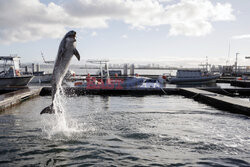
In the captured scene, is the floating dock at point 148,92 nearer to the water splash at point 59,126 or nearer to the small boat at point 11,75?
the small boat at point 11,75

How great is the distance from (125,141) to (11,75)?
26031mm

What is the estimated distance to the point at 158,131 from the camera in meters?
8.56

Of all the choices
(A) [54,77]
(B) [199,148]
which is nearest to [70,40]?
(A) [54,77]

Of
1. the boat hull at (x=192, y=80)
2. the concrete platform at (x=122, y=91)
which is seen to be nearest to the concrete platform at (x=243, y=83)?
the boat hull at (x=192, y=80)

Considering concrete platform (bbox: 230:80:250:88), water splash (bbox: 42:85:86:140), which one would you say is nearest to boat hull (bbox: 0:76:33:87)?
water splash (bbox: 42:85:86:140)

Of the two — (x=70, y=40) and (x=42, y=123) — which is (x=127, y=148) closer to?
(x=70, y=40)

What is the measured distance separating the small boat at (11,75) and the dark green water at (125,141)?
58.5ft

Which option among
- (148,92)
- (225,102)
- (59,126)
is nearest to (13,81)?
(148,92)

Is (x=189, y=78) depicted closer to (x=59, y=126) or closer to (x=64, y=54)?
(x=59, y=126)

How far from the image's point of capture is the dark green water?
5.92 metres

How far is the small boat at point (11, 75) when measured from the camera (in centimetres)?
2683

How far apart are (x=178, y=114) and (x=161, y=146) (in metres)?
5.48

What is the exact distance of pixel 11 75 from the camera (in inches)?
1129

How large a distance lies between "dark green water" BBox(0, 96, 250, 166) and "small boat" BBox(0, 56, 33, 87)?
1785 centimetres
